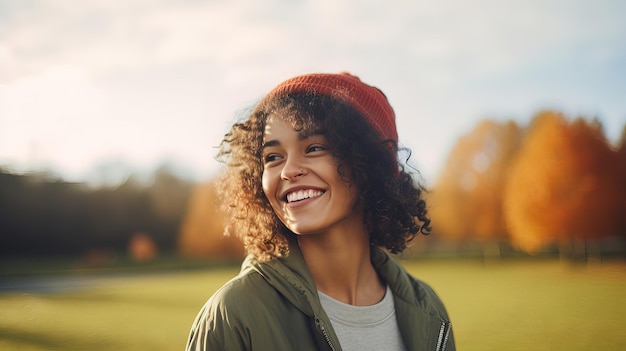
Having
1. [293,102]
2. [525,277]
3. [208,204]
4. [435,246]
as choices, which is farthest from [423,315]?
[435,246]

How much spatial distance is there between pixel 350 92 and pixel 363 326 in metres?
1.15

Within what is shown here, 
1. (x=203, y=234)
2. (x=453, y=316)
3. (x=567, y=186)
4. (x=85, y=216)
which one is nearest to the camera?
(x=453, y=316)

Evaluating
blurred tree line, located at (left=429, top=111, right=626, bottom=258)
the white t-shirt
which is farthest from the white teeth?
blurred tree line, located at (left=429, top=111, right=626, bottom=258)

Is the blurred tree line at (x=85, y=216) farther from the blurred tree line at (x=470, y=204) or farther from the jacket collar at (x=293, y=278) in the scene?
the jacket collar at (x=293, y=278)

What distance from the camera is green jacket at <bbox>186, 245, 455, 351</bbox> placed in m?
2.09

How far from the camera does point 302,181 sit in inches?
97.5

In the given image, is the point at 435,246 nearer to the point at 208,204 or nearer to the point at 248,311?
the point at 208,204

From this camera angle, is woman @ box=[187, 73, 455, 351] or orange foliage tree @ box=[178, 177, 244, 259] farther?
orange foliage tree @ box=[178, 177, 244, 259]

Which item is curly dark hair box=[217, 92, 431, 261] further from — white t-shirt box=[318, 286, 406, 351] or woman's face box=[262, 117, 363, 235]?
→ white t-shirt box=[318, 286, 406, 351]

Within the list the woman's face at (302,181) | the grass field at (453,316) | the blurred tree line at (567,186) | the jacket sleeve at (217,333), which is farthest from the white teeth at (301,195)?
the blurred tree line at (567,186)

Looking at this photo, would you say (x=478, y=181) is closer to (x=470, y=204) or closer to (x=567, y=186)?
(x=470, y=204)

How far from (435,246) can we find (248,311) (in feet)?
207

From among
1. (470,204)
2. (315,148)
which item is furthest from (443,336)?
(470,204)

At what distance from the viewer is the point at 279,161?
2.57 meters
